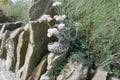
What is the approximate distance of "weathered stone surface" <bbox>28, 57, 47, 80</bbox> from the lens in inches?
139

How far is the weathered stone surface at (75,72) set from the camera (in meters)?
3.17

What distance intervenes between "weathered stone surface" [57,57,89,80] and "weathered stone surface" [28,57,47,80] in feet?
0.96

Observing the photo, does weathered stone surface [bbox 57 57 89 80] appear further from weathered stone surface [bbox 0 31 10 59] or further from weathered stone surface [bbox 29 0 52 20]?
weathered stone surface [bbox 0 31 10 59]

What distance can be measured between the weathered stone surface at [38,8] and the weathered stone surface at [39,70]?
55 cm

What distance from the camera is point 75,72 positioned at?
322 cm

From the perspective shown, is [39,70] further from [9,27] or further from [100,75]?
[9,27]

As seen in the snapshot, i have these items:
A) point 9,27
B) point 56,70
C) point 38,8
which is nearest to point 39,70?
point 56,70

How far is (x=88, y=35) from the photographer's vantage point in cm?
352

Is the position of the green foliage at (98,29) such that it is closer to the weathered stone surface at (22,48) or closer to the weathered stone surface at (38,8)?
the weathered stone surface at (38,8)

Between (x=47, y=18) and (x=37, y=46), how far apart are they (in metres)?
0.40

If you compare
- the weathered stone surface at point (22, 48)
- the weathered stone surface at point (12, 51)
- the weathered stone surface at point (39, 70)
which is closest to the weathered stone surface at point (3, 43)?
the weathered stone surface at point (12, 51)

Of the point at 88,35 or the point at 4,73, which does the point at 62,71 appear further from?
the point at 4,73

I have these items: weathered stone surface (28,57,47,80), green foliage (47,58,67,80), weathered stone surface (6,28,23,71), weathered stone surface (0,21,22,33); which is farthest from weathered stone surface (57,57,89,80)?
weathered stone surface (0,21,22,33)

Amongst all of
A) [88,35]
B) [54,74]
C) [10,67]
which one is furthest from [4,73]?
[88,35]
